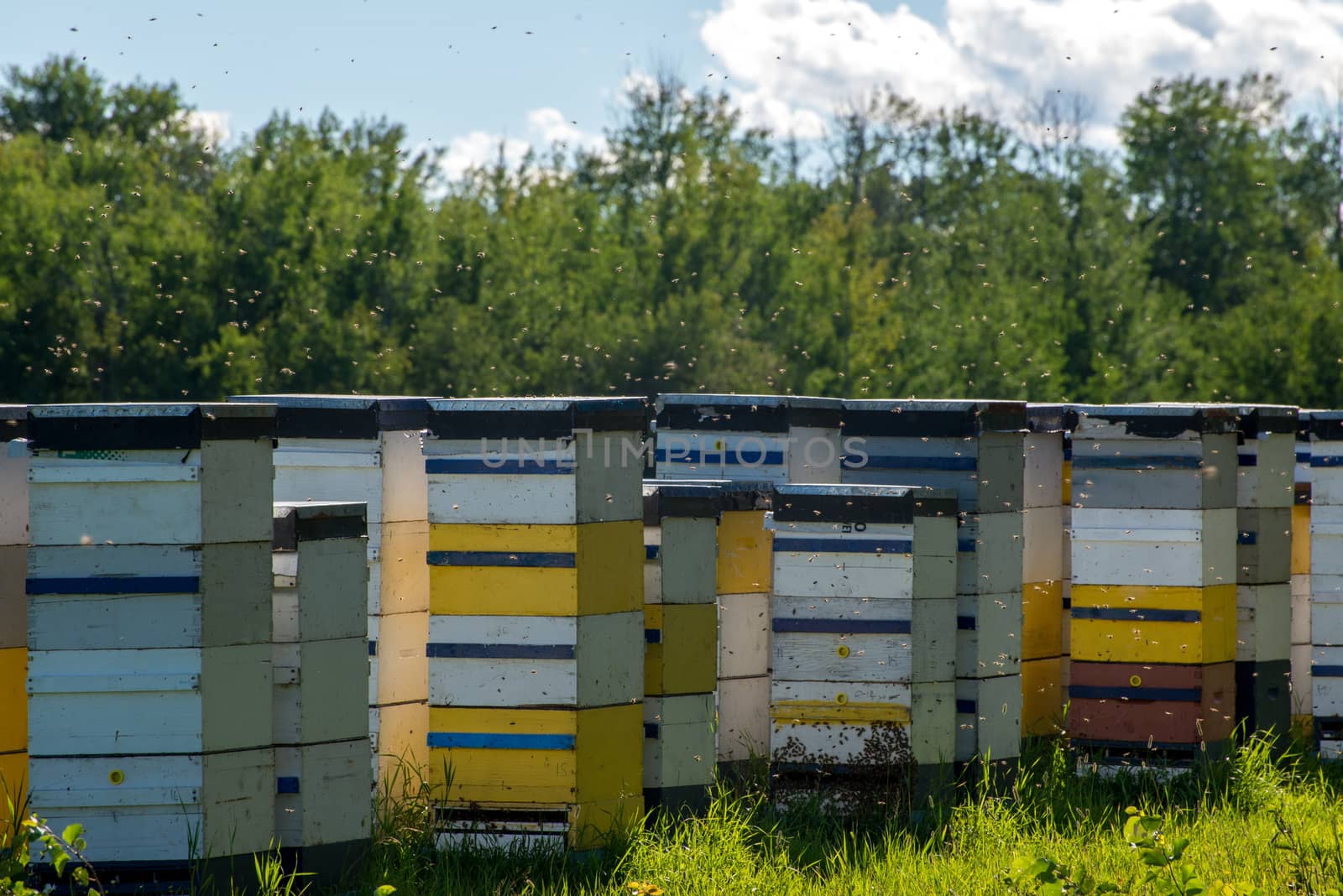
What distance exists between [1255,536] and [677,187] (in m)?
22.5

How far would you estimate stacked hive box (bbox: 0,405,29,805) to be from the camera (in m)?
4.29

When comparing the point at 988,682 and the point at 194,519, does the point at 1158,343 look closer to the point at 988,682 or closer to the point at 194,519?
the point at 988,682

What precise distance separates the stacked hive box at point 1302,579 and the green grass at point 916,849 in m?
1.22

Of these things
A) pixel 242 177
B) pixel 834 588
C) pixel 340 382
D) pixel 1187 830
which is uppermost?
pixel 242 177

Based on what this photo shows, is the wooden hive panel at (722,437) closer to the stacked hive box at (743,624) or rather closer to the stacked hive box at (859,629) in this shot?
the stacked hive box at (743,624)

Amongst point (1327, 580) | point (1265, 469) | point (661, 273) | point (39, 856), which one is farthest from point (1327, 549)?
point (661, 273)

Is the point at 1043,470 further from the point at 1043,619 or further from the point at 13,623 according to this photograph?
the point at 13,623

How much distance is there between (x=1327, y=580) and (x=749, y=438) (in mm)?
3259

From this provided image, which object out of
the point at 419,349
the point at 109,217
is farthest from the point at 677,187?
the point at 109,217

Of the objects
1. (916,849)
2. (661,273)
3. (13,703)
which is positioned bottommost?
(916,849)

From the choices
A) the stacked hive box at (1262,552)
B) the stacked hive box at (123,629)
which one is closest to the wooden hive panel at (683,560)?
the stacked hive box at (123,629)

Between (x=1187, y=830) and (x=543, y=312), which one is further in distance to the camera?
(x=543, y=312)

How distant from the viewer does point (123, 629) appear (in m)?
4.09

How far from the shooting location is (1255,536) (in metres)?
6.42
